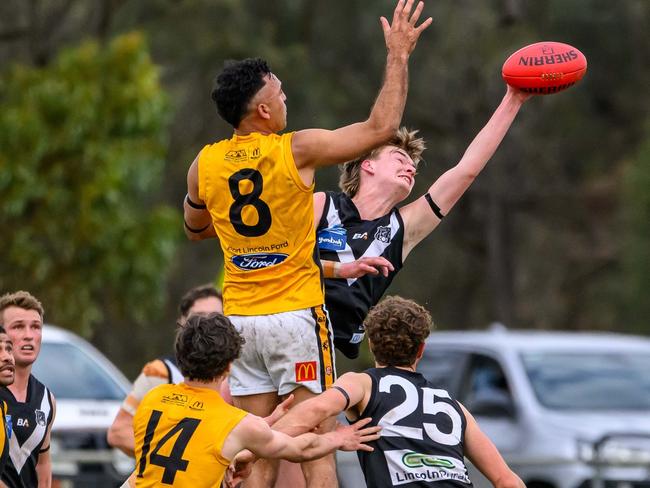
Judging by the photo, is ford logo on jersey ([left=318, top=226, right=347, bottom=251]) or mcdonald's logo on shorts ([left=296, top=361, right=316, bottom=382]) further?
ford logo on jersey ([left=318, top=226, right=347, bottom=251])

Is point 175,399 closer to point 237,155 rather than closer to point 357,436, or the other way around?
point 357,436

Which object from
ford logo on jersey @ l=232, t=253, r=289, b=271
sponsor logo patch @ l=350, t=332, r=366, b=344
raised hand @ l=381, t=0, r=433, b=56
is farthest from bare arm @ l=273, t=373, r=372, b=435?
raised hand @ l=381, t=0, r=433, b=56

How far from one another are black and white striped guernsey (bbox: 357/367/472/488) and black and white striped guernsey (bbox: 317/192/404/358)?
30.3 inches

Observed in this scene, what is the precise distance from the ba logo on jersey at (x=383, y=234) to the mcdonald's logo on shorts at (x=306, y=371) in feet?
2.73

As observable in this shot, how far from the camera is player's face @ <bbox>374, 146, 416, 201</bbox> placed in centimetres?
673

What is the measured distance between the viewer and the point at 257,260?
6082mm

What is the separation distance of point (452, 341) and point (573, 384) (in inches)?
57.0

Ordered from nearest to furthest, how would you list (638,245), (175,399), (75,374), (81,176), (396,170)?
(175,399)
(396,170)
(75,374)
(81,176)
(638,245)

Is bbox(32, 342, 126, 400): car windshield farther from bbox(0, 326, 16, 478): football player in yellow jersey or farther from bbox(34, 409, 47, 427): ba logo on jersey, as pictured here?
bbox(0, 326, 16, 478): football player in yellow jersey

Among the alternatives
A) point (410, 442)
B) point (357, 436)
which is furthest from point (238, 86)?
point (410, 442)

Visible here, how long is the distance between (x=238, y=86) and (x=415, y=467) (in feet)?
6.01

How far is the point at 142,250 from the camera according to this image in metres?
21.4

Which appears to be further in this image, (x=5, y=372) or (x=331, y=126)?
(x=331, y=126)

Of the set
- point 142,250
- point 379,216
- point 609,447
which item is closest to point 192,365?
point 379,216
